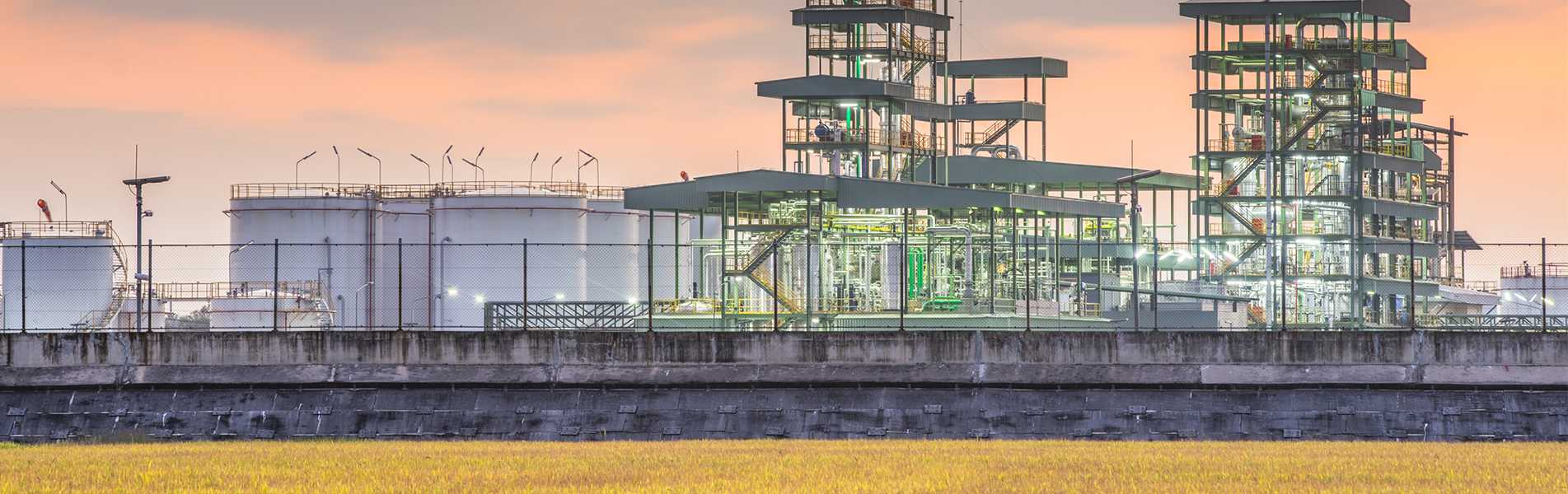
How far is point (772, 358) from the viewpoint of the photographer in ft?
113

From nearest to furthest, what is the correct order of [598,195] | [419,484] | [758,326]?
1. [419,484]
2. [758,326]
3. [598,195]

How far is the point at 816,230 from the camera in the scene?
57375mm

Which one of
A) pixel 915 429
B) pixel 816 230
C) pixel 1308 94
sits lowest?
pixel 915 429

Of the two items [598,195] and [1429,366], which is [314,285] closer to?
[598,195]

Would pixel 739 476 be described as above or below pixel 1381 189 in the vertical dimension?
below

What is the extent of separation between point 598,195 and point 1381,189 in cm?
3149

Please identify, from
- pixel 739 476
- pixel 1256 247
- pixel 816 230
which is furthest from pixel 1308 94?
pixel 739 476

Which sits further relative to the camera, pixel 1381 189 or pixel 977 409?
pixel 1381 189

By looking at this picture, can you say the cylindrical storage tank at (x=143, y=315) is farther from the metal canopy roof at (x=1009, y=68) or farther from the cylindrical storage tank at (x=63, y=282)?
the metal canopy roof at (x=1009, y=68)

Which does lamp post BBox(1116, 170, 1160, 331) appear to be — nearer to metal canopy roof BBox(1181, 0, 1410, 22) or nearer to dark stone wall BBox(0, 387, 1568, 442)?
dark stone wall BBox(0, 387, 1568, 442)

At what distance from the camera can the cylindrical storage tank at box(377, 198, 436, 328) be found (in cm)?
7850

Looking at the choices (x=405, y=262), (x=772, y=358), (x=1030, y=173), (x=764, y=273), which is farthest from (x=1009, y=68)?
(x=772, y=358)

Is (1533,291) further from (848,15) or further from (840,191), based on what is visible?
(840,191)

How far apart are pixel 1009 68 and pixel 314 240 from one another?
3026 cm
